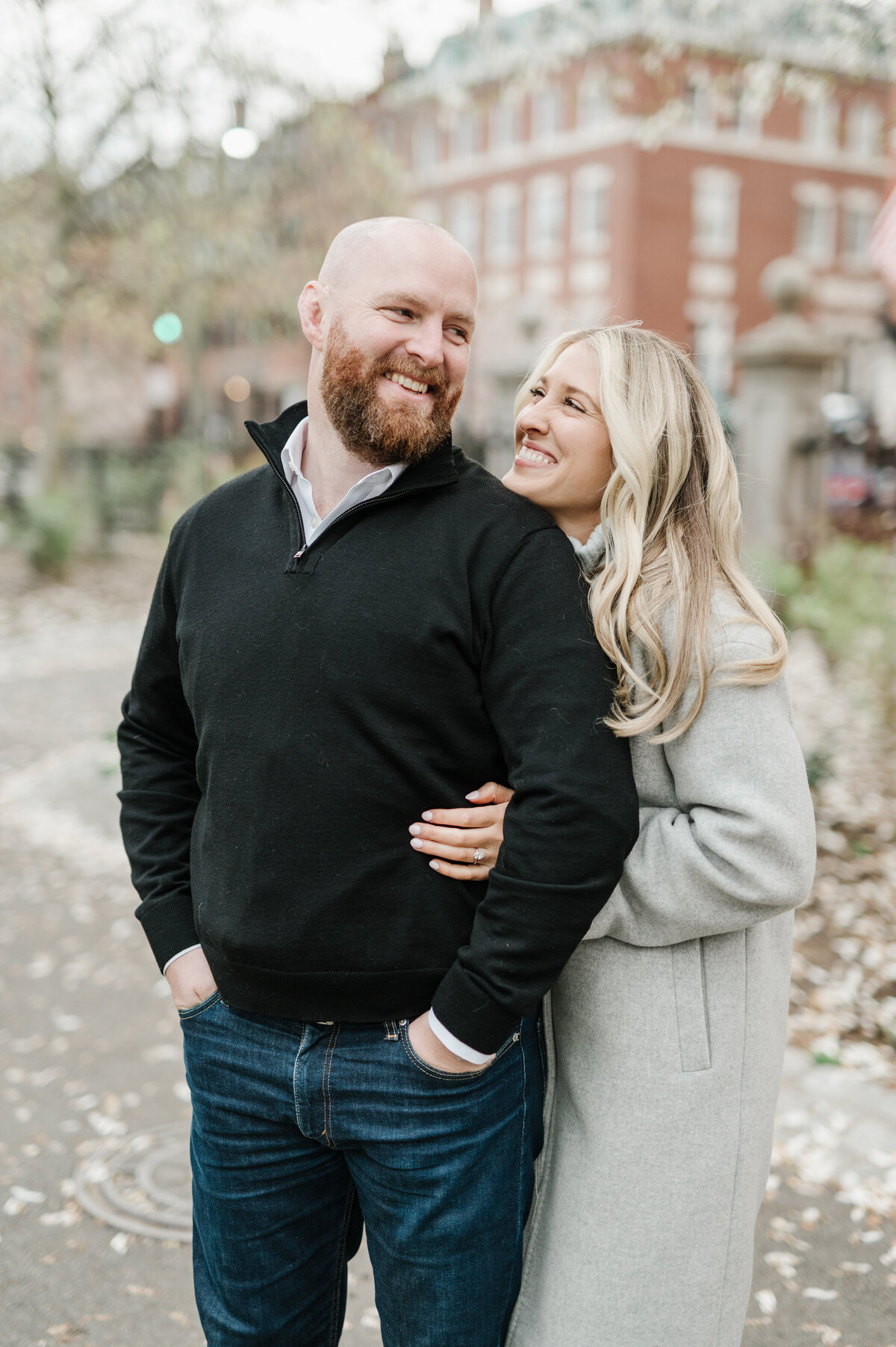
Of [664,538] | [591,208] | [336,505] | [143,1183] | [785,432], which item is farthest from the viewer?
[591,208]

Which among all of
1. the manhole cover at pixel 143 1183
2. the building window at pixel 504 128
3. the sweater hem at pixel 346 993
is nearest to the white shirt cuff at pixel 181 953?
the sweater hem at pixel 346 993

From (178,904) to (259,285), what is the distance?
18513 mm

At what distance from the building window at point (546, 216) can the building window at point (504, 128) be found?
1.87 meters

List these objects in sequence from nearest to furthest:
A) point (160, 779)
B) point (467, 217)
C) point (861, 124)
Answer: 1. point (160, 779)
2. point (861, 124)
3. point (467, 217)

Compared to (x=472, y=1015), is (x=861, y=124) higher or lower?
higher

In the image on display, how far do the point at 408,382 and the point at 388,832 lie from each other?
2.48 feet

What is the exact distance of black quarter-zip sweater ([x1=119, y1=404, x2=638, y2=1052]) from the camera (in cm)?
181

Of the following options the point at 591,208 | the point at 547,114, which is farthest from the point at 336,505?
the point at 547,114

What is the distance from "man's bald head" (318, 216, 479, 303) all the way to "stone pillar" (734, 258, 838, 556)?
862 centimetres

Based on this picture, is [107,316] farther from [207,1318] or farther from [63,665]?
[207,1318]

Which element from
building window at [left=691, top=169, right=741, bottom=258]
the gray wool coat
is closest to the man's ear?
the gray wool coat

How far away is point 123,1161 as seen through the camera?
12.4ft

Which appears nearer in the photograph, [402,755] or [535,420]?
[402,755]

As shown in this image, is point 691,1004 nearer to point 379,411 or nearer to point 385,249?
point 379,411
